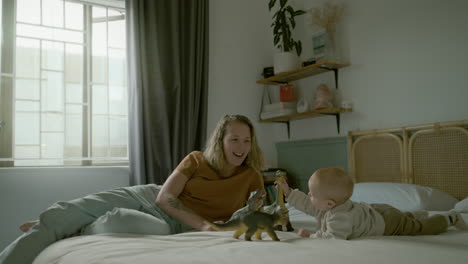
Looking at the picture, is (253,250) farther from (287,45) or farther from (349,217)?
(287,45)

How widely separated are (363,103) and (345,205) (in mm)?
2041

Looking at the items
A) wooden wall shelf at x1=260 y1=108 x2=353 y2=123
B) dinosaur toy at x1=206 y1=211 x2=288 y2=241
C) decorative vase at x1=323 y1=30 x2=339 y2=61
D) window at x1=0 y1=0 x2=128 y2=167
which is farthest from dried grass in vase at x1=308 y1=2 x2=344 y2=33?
dinosaur toy at x1=206 y1=211 x2=288 y2=241

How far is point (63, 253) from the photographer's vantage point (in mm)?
1090

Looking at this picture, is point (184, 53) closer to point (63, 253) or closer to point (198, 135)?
point (198, 135)

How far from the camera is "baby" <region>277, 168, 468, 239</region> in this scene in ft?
3.64

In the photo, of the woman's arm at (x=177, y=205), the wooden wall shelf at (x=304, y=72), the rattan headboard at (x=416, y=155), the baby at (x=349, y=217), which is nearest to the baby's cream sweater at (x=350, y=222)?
the baby at (x=349, y=217)

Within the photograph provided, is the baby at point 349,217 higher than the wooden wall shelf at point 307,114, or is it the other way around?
the wooden wall shelf at point 307,114

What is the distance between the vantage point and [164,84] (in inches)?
124

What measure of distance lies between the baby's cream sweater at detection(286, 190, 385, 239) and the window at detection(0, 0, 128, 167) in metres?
2.20

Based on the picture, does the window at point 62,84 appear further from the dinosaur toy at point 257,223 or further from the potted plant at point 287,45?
the dinosaur toy at point 257,223

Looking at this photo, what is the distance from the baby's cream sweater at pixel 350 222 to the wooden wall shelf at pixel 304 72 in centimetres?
199

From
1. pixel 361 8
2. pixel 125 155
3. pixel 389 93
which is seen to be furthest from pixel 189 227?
pixel 361 8

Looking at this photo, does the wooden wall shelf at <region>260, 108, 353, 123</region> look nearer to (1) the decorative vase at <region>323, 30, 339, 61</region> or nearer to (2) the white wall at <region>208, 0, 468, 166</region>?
(2) the white wall at <region>208, 0, 468, 166</region>

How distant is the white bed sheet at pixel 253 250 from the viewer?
0.87m
